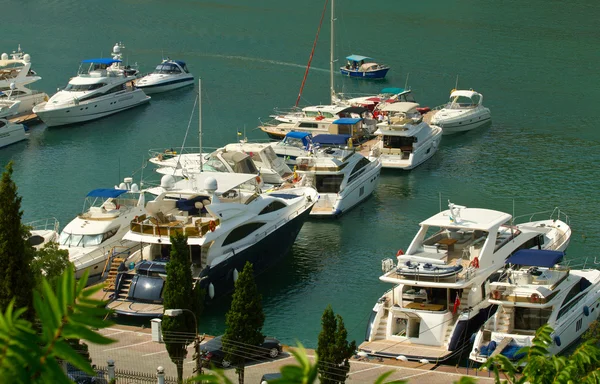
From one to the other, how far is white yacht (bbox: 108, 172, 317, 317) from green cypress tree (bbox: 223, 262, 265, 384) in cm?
676

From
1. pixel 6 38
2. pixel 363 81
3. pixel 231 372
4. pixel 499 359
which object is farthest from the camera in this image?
pixel 6 38

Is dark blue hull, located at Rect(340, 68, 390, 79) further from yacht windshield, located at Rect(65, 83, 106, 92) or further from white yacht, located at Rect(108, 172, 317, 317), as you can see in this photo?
white yacht, located at Rect(108, 172, 317, 317)

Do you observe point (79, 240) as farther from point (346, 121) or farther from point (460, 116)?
point (460, 116)

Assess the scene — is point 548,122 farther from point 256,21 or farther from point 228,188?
point 256,21

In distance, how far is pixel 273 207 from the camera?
4222 cm

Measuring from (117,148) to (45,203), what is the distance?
13.1 metres

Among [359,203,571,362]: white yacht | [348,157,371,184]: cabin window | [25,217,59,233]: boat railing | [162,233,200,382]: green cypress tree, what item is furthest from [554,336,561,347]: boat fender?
[25,217,59,233]: boat railing

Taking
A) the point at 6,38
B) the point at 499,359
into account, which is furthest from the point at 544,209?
the point at 6,38

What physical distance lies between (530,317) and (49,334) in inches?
1040

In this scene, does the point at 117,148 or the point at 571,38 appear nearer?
the point at 117,148

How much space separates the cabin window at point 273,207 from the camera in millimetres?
41475

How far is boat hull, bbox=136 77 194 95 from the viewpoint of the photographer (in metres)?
81.6

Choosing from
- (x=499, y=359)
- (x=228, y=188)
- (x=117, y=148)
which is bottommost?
(x=117, y=148)

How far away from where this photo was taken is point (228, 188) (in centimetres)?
4094
